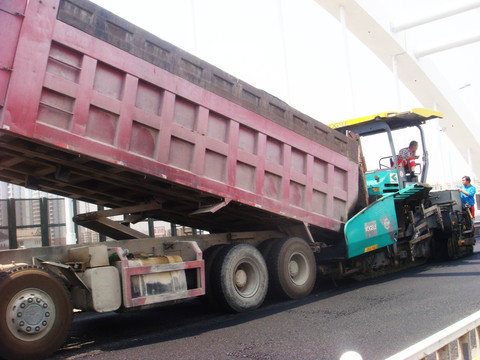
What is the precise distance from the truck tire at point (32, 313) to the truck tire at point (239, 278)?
6.73ft

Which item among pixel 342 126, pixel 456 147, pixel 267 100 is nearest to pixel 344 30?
pixel 342 126

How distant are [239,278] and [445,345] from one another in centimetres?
397

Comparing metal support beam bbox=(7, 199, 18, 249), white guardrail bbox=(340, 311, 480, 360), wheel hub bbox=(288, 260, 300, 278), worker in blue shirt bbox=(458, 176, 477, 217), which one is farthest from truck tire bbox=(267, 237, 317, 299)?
worker in blue shirt bbox=(458, 176, 477, 217)

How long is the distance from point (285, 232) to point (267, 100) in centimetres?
219

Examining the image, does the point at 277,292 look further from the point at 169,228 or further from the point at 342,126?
the point at 169,228

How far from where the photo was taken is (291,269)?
6.83 meters

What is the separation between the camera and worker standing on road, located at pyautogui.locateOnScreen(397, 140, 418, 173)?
28.6 ft

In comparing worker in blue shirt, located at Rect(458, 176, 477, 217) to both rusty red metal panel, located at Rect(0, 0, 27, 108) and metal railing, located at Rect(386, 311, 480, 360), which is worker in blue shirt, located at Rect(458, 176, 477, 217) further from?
rusty red metal panel, located at Rect(0, 0, 27, 108)

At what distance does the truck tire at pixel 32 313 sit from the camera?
384cm

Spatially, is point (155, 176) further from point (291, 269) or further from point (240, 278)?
point (291, 269)

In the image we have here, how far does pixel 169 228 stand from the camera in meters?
10.6

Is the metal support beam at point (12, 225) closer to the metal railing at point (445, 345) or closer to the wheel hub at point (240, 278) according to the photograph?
the wheel hub at point (240, 278)

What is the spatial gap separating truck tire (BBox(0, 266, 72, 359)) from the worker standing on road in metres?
6.73

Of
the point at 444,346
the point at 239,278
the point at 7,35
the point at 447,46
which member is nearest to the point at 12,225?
the point at 239,278
